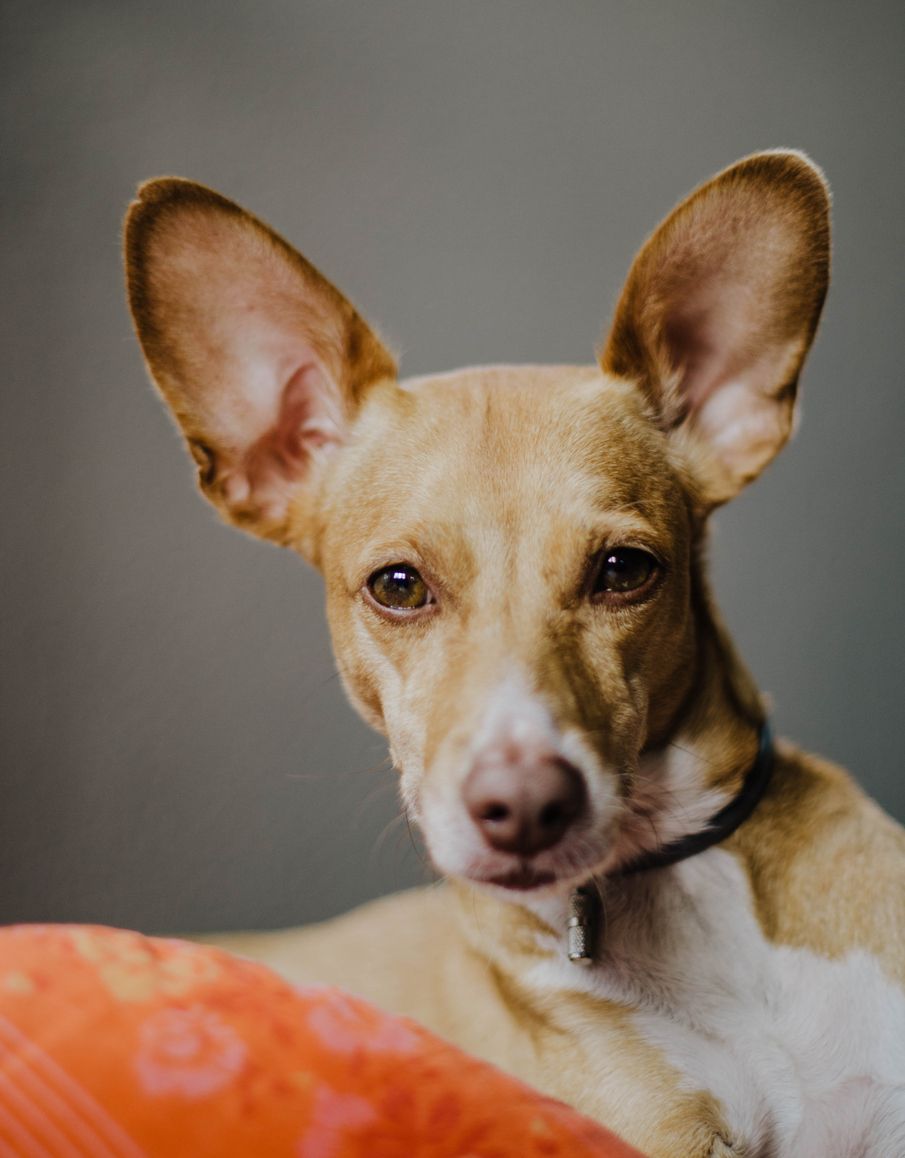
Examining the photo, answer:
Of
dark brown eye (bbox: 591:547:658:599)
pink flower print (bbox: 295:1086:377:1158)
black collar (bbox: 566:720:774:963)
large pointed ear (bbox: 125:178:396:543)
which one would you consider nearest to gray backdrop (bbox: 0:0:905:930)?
large pointed ear (bbox: 125:178:396:543)

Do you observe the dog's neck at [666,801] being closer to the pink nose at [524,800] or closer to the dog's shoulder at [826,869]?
the dog's shoulder at [826,869]

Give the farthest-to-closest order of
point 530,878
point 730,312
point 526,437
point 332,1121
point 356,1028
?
point 730,312
point 526,437
point 530,878
point 356,1028
point 332,1121

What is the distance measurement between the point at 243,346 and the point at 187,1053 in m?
1.25

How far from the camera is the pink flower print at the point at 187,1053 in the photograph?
0.87m

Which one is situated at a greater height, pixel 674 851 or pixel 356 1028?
pixel 356 1028

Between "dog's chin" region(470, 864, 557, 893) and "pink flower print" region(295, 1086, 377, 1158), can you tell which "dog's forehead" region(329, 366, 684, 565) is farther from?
"pink flower print" region(295, 1086, 377, 1158)

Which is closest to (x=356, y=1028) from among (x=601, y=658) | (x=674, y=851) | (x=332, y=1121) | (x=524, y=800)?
(x=332, y=1121)

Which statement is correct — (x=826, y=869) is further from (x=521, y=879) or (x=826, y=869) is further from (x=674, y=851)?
(x=521, y=879)

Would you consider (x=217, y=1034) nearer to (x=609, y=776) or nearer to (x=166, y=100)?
(x=609, y=776)

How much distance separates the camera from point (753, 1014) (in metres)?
1.49

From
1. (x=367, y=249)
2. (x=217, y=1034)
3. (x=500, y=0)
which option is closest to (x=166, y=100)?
(x=367, y=249)

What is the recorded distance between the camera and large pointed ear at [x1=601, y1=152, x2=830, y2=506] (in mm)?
1582

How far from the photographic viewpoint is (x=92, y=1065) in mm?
881

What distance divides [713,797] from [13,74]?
97.4 inches
